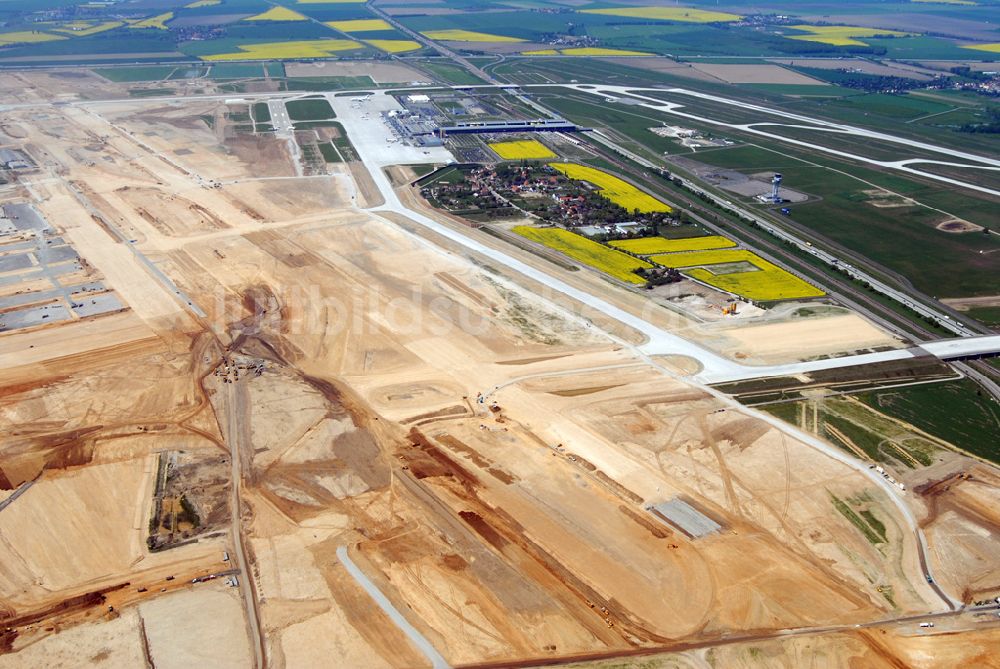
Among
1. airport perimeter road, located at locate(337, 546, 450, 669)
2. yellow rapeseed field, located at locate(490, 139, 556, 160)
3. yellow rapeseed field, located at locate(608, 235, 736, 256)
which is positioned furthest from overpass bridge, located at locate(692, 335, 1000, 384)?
yellow rapeseed field, located at locate(490, 139, 556, 160)

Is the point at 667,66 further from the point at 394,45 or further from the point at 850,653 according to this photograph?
the point at 850,653

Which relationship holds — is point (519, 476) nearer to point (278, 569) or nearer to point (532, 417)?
point (532, 417)

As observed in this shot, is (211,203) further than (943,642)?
Yes

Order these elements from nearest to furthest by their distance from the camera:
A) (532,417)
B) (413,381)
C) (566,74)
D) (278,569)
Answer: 1. (278,569)
2. (532,417)
3. (413,381)
4. (566,74)

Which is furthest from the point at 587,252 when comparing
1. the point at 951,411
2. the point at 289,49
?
the point at 289,49

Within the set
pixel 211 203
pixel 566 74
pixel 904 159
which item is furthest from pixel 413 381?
pixel 566 74

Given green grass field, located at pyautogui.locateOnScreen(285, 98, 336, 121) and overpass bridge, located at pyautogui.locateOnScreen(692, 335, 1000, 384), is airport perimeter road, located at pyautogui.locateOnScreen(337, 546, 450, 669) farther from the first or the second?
green grass field, located at pyautogui.locateOnScreen(285, 98, 336, 121)
